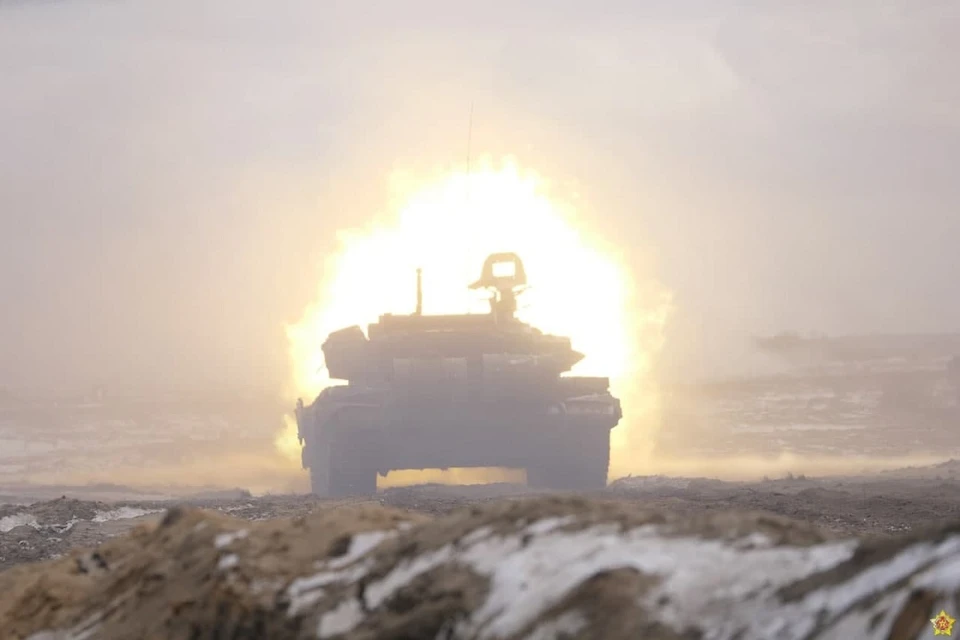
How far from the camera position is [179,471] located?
38.2 meters

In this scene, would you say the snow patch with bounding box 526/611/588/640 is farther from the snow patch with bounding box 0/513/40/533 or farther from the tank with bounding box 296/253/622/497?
the tank with bounding box 296/253/622/497

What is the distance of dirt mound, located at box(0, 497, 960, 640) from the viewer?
2.99 m

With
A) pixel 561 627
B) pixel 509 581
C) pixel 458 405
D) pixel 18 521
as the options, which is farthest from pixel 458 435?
pixel 561 627

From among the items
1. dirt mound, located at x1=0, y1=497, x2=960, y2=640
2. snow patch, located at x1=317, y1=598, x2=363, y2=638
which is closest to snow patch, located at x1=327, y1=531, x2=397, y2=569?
dirt mound, located at x1=0, y1=497, x2=960, y2=640

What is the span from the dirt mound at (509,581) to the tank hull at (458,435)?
16.2 metres

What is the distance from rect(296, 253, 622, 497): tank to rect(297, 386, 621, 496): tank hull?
0.7 inches

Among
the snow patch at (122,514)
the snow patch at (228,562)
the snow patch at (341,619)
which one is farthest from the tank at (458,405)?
the snow patch at (341,619)

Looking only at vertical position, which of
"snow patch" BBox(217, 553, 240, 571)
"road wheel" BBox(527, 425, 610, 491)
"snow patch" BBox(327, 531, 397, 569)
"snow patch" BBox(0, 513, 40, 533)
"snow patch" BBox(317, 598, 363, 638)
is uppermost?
"snow patch" BBox(327, 531, 397, 569)

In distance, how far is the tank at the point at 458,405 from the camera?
21.0 m

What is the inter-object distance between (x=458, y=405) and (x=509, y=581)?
17.7 m

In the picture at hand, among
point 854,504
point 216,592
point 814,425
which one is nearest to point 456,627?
point 216,592

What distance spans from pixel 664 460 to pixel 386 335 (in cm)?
1472

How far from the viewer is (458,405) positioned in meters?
21.1

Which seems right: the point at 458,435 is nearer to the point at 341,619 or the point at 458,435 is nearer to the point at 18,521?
the point at 18,521
